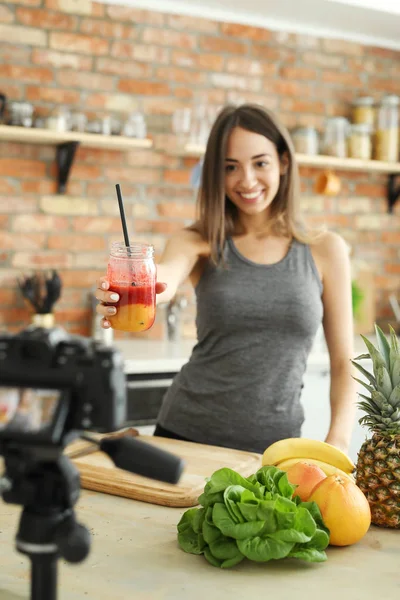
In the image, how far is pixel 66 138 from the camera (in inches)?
127

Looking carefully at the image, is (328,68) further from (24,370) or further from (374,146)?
(24,370)

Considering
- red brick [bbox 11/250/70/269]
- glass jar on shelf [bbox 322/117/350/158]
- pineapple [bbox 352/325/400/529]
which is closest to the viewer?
pineapple [bbox 352/325/400/529]

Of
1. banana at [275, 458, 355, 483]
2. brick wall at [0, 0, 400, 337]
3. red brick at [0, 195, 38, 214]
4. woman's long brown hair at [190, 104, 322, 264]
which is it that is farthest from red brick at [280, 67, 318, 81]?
banana at [275, 458, 355, 483]

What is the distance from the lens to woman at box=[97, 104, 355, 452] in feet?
6.46

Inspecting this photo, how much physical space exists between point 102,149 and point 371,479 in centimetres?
258

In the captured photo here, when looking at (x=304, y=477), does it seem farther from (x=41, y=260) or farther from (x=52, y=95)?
(x=52, y=95)

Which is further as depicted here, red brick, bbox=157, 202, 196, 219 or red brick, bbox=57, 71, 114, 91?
red brick, bbox=157, 202, 196, 219

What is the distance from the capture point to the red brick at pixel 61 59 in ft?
11.1

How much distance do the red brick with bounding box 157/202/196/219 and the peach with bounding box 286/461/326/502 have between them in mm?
2557

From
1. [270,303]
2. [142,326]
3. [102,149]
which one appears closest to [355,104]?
[102,149]

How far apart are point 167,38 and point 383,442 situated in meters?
2.82

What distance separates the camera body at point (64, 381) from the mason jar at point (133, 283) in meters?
0.77

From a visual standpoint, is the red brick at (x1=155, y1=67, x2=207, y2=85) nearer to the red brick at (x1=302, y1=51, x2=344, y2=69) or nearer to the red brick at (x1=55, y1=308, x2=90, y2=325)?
the red brick at (x1=302, y1=51, x2=344, y2=69)

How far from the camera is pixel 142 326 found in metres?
1.53
